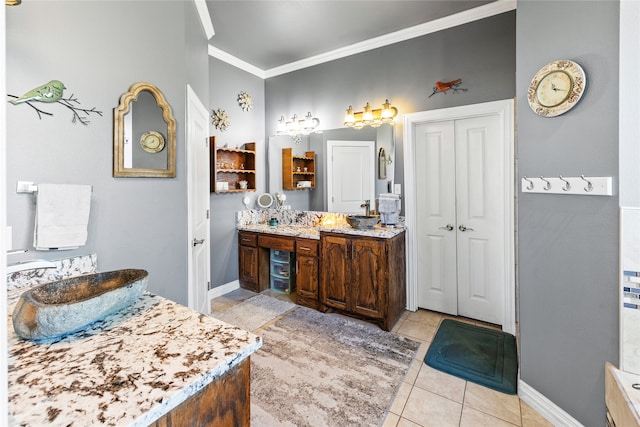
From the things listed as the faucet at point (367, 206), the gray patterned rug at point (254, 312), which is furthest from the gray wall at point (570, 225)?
the gray patterned rug at point (254, 312)

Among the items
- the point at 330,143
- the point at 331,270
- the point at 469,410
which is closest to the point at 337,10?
the point at 330,143

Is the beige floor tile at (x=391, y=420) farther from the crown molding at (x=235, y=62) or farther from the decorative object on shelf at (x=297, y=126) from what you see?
the crown molding at (x=235, y=62)

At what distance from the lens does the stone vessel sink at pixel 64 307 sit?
0.82 m

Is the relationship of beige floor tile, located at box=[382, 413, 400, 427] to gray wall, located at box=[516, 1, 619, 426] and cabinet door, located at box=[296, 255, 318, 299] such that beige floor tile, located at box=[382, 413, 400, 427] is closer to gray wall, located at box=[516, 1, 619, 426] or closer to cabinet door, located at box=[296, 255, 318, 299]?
gray wall, located at box=[516, 1, 619, 426]

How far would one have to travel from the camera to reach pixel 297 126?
Result: 12.8 feet

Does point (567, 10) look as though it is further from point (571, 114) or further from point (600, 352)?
point (600, 352)

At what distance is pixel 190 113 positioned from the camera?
2.22 m

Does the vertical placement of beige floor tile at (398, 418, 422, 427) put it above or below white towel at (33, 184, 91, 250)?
below

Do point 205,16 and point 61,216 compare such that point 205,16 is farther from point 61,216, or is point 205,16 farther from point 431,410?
point 431,410

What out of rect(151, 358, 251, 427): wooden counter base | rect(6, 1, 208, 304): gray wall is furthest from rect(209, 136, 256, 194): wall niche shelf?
rect(151, 358, 251, 427): wooden counter base

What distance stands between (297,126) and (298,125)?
0.02m

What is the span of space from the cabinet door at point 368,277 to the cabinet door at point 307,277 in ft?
1.54

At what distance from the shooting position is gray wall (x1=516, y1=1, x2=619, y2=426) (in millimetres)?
1426

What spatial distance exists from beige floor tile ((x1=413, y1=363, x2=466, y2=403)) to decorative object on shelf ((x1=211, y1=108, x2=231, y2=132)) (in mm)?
3256
